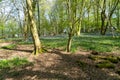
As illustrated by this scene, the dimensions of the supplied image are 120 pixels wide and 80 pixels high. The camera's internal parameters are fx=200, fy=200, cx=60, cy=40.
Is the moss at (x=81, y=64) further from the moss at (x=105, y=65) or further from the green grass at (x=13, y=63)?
the green grass at (x=13, y=63)

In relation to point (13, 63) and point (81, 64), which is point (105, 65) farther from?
point (13, 63)

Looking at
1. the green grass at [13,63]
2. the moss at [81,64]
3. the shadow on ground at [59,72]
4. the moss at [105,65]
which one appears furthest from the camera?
the green grass at [13,63]

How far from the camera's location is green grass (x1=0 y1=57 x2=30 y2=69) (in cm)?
1273

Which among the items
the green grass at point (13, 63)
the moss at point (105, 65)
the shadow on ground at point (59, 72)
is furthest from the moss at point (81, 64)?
the green grass at point (13, 63)

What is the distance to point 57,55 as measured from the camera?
14.8m

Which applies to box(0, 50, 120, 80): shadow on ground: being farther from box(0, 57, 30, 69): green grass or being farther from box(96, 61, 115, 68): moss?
box(0, 57, 30, 69): green grass

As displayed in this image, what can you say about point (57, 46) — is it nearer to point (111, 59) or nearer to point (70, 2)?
point (70, 2)

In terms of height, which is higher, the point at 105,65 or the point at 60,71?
the point at 105,65

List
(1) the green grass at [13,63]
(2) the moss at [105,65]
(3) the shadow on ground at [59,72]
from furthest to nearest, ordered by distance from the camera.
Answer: (1) the green grass at [13,63]
(2) the moss at [105,65]
(3) the shadow on ground at [59,72]

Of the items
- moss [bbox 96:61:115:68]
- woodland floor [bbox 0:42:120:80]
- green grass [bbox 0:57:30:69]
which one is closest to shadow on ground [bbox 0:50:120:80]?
woodland floor [bbox 0:42:120:80]

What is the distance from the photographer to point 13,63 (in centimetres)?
1316

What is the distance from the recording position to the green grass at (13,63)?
12.7 m

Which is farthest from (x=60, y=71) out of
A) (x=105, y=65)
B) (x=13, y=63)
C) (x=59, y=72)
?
(x=13, y=63)

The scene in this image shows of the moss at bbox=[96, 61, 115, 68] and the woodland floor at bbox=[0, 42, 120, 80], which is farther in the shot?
the moss at bbox=[96, 61, 115, 68]
